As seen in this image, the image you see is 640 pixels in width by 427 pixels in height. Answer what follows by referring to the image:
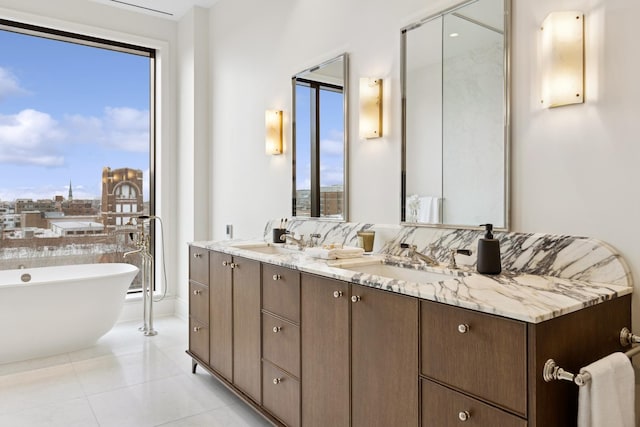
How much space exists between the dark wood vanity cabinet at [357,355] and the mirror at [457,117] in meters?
0.68

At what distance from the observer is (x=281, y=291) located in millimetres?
2242

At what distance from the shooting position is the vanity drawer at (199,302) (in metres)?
3.03

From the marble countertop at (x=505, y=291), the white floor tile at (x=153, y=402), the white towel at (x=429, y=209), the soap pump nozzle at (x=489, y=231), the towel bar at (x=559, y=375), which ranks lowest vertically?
the white floor tile at (x=153, y=402)

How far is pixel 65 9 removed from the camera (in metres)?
4.21

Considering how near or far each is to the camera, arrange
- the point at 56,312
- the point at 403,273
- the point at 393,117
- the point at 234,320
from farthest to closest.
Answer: the point at 56,312
the point at 234,320
the point at 393,117
the point at 403,273

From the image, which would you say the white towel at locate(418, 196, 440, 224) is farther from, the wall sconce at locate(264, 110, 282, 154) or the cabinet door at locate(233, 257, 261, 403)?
the wall sconce at locate(264, 110, 282, 154)

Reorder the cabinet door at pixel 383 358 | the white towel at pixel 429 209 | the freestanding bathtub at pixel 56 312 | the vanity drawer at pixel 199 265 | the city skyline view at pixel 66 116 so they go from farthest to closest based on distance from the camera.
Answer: the city skyline view at pixel 66 116, the freestanding bathtub at pixel 56 312, the vanity drawer at pixel 199 265, the white towel at pixel 429 209, the cabinet door at pixel 383 358

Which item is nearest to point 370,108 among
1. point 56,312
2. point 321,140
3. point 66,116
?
point 321,140

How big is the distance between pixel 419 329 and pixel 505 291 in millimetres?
311

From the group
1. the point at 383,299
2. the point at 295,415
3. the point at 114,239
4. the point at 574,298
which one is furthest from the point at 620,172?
the point at 114,239

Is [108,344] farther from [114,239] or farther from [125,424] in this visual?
[125,424]

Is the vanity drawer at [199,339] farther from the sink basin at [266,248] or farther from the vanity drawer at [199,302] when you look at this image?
the sink basin at [266,248]

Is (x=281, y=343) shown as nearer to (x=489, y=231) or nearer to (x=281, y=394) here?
(x=281, y=394)

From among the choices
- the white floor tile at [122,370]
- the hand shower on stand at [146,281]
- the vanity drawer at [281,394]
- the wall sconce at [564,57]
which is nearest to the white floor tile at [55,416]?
the white floor tile at [122,370]
